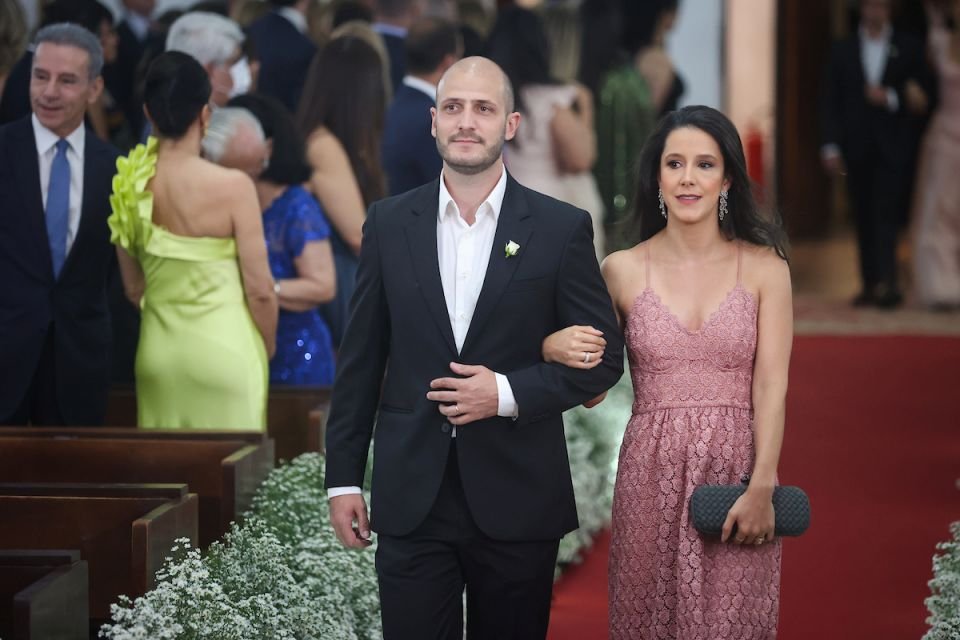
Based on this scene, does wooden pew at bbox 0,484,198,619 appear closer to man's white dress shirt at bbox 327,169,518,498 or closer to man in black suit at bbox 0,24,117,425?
man's white dress shirt at bbox 327,169,518,498

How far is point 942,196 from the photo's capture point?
35.4ft

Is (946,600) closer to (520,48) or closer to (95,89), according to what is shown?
(95,89)

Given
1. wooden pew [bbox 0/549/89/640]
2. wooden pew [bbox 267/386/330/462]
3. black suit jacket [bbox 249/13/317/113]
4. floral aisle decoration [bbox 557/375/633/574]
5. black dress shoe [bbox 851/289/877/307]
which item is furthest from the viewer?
black dress shoe [bbox 851/289/877/307]

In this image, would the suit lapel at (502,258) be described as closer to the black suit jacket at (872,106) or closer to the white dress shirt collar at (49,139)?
the white dress shirt collar at (49,139)

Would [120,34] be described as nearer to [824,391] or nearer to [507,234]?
[824,391]

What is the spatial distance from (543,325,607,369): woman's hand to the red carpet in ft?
6.79

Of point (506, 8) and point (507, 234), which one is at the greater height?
point (506, 8)

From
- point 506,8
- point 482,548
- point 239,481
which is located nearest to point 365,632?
point 239,481

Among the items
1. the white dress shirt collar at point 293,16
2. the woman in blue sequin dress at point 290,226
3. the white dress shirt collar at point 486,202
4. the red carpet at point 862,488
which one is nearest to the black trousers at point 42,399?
the woman in blue sequin dress at point 290,226

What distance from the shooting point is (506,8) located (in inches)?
319

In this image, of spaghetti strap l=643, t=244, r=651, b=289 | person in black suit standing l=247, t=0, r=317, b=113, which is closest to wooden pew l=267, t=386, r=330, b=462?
spaghetti strap l=643, t=244, r=651, b=289

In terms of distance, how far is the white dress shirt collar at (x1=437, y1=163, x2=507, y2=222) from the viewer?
3.37 m

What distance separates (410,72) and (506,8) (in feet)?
5.48

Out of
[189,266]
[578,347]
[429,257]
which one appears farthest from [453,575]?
[189,266]
